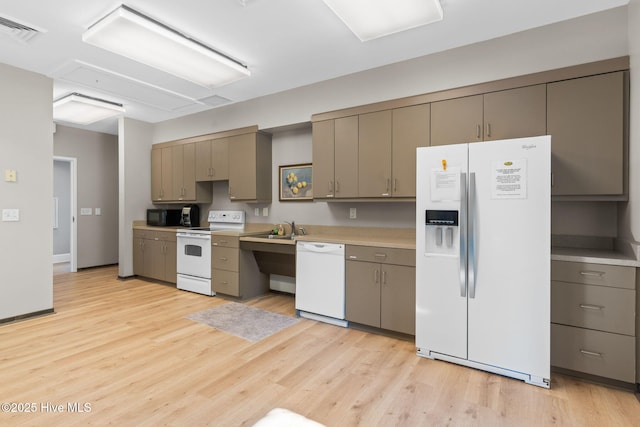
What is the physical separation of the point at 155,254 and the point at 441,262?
4.50 metres

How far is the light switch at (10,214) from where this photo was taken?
3.39m

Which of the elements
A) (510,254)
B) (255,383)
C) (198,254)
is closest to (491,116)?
(510,254)

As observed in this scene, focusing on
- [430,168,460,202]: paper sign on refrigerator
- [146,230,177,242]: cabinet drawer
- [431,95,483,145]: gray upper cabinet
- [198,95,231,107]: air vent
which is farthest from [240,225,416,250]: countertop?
[198,95,231,107]: air vent

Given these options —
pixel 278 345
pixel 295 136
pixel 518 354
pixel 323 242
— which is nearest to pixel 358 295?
pixel 323 242

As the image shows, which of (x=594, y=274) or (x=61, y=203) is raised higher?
(x=61, y=203)

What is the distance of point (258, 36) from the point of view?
2.87 m

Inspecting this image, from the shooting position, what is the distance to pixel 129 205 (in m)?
5.48

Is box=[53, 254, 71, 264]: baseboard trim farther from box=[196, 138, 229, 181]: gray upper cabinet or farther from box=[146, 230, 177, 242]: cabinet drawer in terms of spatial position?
box=[196, 138, 229, 181]: gray upper cabinet

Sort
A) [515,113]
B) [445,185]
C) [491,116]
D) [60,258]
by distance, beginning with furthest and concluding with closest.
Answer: [60,258] < [491,116] < [515,113] < [445,185]

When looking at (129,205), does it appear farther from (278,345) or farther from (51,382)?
(278,345)

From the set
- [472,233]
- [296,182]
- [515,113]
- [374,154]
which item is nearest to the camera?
[472,233]

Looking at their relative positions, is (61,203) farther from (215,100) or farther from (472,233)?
(472,233)

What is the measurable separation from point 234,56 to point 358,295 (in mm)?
2721

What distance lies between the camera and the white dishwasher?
332 centimetres
